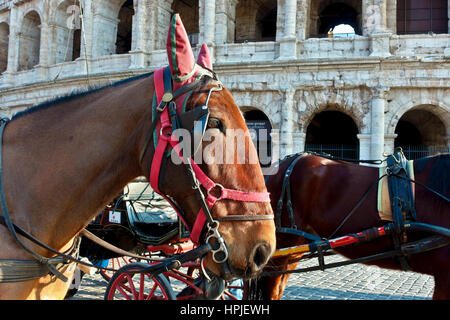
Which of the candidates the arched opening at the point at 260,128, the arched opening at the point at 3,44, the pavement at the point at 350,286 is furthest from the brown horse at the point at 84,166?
the arched opening at the point at 3,44

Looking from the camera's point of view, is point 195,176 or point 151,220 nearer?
point 195,176

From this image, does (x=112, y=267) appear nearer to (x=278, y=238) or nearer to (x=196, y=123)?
(x=278, y=238)

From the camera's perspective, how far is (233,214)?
47.0 inches

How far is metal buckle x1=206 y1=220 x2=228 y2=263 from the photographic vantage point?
1156 millimetres

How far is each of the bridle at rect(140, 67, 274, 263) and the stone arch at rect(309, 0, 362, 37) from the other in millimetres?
15296

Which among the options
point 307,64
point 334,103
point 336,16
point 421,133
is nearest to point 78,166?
point 307,64

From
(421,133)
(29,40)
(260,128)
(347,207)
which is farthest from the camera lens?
(29,40)

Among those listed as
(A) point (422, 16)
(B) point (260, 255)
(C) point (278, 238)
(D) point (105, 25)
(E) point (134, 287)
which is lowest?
(E) point (134, 287)

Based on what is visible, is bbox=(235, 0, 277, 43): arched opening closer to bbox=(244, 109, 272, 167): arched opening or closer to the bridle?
bbox=(244, 109, 272, 167): arched opening

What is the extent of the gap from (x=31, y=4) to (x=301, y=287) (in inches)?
720

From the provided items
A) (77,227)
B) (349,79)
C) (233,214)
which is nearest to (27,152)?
(77,227)

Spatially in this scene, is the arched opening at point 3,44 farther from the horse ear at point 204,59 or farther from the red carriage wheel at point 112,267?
the horse ear at point 204,59

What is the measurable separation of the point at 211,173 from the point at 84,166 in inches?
21.5

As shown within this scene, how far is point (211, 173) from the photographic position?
1219mm
